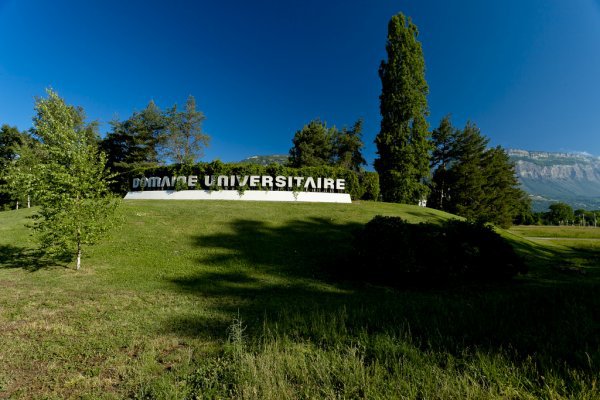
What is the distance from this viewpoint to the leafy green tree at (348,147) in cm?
5984

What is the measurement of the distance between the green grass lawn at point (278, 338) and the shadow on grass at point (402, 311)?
4cm

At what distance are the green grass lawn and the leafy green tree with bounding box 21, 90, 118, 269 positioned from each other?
1.70 m

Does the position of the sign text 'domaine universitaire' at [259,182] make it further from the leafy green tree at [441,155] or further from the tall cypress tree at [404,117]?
the leafy green tree at [441,155]

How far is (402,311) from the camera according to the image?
6.78 m

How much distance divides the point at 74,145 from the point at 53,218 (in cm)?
316

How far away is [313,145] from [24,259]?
49.9 metres

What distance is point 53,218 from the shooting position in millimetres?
11742

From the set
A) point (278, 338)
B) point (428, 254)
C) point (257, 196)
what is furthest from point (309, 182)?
point (278, 338)

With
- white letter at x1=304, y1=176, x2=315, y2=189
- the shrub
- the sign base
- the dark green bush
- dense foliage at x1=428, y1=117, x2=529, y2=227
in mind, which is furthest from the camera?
dense foliage at x1=428, y1=117, x2=529, y2=227

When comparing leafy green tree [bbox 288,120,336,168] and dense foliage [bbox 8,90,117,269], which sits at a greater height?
leafy green tree [bbox 288,120,336,168]

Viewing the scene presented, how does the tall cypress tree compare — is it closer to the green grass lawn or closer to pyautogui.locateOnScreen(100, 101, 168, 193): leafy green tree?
the green grass lawn

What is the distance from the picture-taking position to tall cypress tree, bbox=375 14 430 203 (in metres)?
37.1

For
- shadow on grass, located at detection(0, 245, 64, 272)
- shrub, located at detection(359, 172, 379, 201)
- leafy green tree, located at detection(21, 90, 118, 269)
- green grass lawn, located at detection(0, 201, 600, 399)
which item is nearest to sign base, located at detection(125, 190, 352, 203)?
shrub, located at detection(359, 172, 379, 201)

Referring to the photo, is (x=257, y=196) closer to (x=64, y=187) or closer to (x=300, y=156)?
(x=64, y=187)
